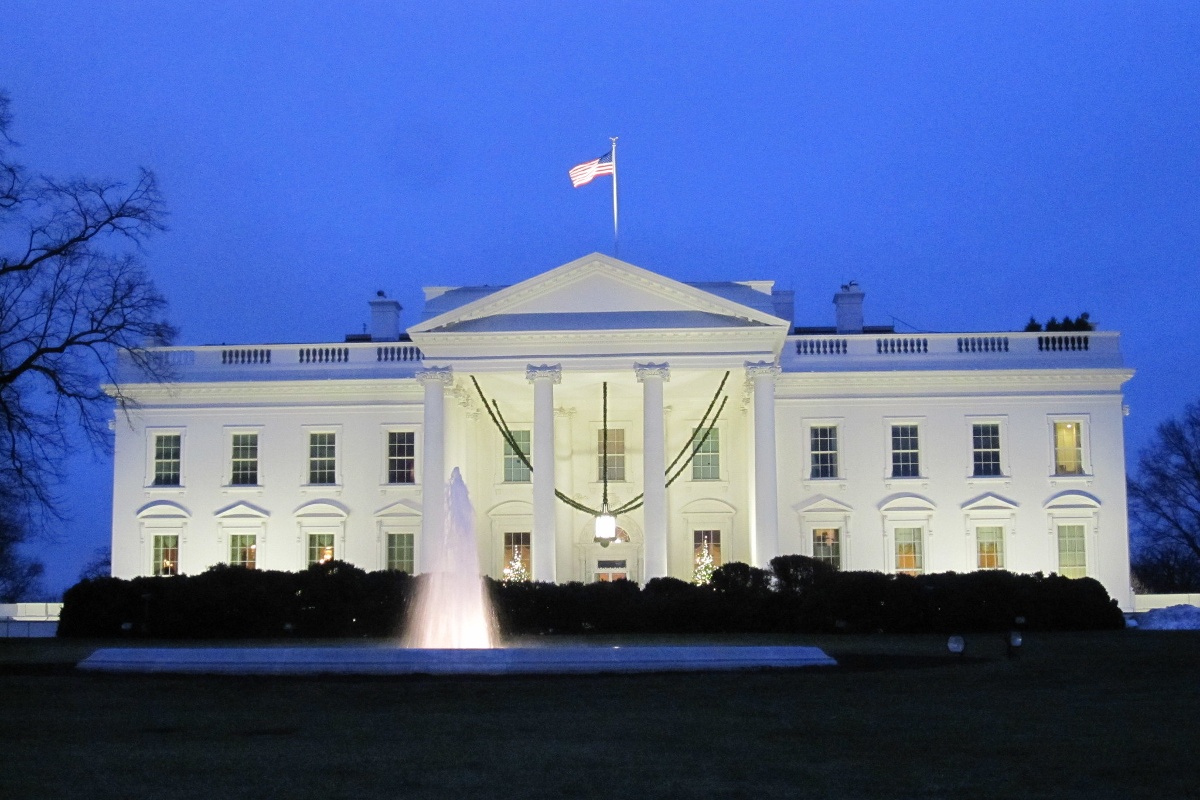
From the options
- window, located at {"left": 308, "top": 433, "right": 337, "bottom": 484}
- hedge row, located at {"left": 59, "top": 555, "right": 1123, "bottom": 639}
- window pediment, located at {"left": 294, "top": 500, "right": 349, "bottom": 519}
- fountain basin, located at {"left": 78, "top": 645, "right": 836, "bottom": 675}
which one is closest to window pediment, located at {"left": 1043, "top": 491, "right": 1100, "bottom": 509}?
hedge row, located at {"left": 59, "top": 555, "right": 1123, "bottom": 639}

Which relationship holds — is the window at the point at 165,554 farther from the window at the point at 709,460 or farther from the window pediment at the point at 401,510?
the window at the point at 709,460

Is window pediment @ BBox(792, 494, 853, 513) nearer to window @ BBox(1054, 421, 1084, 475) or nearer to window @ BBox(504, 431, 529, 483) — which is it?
window @ BBox(1054, 421, 1084, 475)

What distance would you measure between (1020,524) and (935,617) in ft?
32.3

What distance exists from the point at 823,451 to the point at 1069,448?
7.23m

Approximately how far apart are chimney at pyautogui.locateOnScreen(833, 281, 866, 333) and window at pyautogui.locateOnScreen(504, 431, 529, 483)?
11842 mm

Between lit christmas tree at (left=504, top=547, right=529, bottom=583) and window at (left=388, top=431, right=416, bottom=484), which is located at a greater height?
window at (left=388, top=431, right=416, bottom=484)

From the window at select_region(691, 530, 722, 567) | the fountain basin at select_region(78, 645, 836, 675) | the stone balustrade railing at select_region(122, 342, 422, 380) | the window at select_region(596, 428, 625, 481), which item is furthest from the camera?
the stone balustrade railing at select_region(122, 342, 422, 380)

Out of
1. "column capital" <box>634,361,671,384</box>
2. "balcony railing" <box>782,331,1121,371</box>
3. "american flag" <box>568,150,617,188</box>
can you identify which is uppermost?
"american flag" <box>568,150,617,188</box>

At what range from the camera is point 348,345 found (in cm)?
4259

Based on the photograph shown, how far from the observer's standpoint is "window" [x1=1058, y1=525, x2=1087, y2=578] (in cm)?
4075

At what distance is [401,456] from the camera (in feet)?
138

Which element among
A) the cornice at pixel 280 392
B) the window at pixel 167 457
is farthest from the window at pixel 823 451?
the window at pixel 167 457

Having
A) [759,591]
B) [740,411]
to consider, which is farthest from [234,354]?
[759,591]

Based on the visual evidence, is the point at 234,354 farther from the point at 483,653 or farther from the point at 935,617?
the point at 483,653
